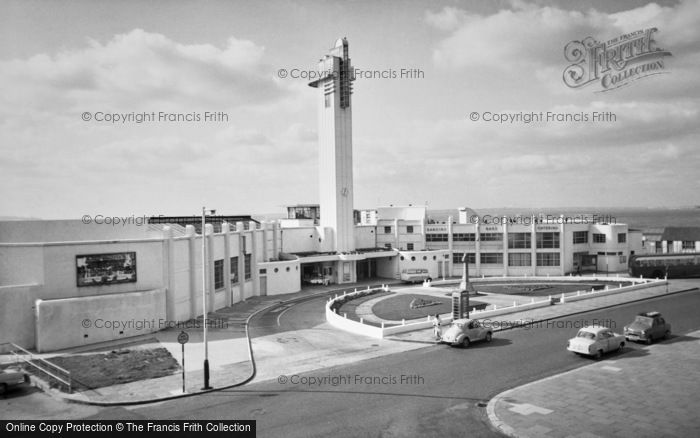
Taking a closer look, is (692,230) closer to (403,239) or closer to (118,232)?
(403,239)

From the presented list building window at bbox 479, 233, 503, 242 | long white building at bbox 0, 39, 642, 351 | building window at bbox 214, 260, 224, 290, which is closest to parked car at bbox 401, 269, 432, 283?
long white building at bbox 0, 39, 642, 351

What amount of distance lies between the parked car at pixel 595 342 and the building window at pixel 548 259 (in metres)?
43.8

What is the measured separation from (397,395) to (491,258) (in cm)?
5463

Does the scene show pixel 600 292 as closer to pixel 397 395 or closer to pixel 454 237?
pixel 454 237

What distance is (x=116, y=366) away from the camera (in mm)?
28312

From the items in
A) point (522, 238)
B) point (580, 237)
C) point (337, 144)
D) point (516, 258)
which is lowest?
point (516, 258)

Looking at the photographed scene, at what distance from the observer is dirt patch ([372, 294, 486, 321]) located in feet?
139

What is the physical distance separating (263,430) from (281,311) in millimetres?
28689

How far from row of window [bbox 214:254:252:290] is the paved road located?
78.3 feet

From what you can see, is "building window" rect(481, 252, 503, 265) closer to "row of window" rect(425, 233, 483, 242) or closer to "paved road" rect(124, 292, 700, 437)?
"row of window" rect(425, 233, 483, 242)

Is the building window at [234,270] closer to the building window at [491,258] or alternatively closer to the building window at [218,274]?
the building window at [218,274]

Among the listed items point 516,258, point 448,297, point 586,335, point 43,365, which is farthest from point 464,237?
point 43,365

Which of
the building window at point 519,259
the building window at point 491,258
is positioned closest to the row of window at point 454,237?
the building window at point 491,258

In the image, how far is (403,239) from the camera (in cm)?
7675
